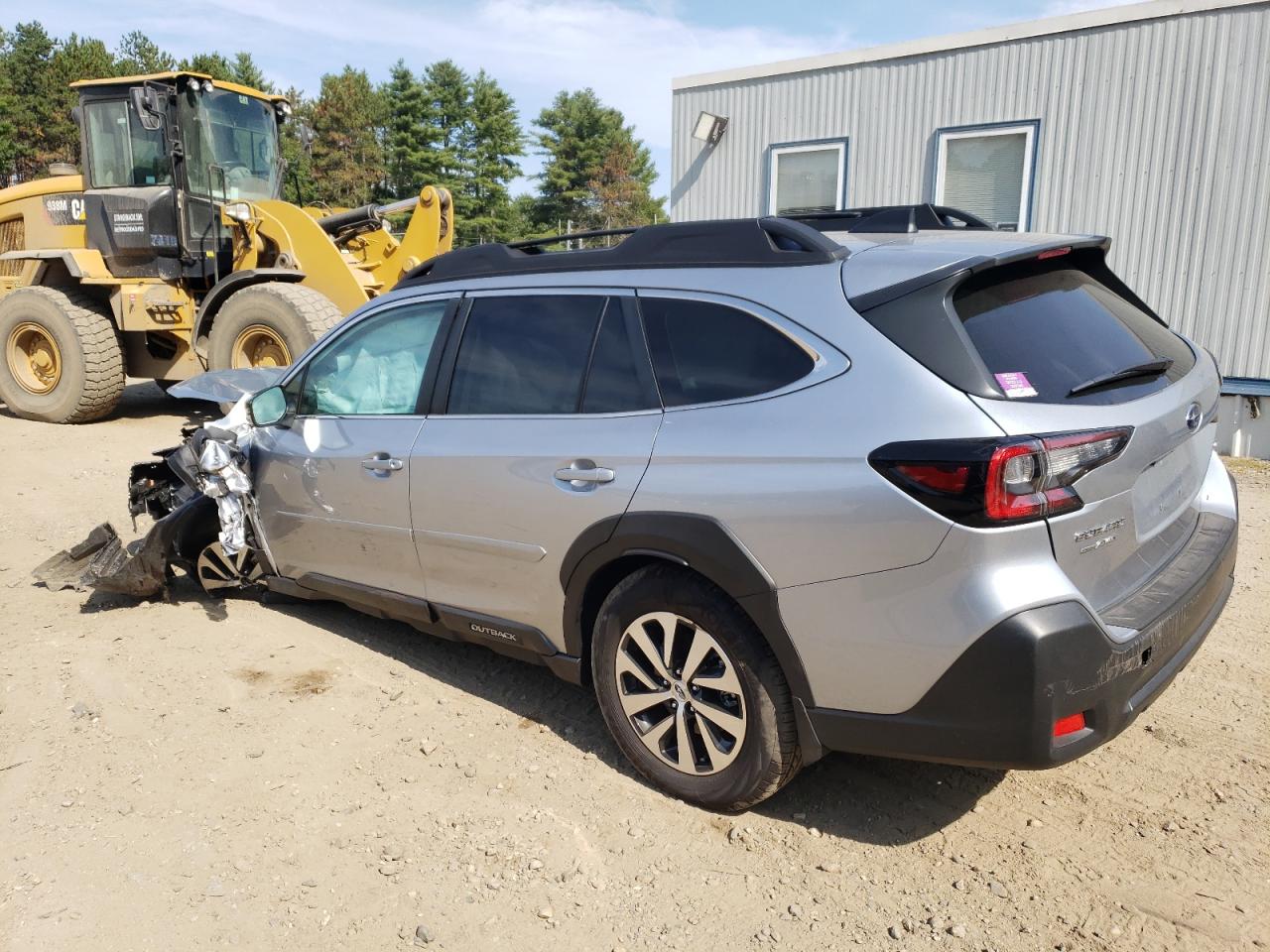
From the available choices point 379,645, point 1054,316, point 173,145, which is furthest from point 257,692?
point 173,145

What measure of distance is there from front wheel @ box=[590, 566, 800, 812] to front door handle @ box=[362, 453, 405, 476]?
115 cm

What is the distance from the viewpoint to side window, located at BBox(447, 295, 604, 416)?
331cm

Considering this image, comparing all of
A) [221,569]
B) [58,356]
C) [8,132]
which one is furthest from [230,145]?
[8,132]

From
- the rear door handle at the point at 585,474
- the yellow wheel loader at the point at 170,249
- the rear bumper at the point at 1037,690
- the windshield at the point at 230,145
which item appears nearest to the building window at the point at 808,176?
the yellow wheel loader at the point at 170,249

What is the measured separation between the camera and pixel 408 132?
56000mm

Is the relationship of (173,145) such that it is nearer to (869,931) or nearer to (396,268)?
(396,268)

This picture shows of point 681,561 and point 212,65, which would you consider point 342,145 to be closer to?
point 212,65

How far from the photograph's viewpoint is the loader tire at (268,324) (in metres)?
8.86

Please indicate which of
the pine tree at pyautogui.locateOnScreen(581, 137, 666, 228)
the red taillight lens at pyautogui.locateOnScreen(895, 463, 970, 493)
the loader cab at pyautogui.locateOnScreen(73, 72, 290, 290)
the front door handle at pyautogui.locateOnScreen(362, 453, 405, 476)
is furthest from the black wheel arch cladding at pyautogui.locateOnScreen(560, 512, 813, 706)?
the pine tree at pyautogui.locateOnScreen(581, 137, 666, 228)

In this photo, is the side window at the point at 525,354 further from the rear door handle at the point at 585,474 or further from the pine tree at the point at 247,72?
the pine tree at the point at 247,72

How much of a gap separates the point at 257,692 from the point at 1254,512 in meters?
6.34

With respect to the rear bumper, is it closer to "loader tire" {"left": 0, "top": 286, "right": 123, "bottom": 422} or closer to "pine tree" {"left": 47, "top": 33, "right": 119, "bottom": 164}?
"loader tire" {"left": 0, "top": 286, "right": 123, "bottom": 422}

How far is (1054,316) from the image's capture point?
9.02 feet

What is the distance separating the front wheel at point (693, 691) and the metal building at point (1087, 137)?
6190mm
